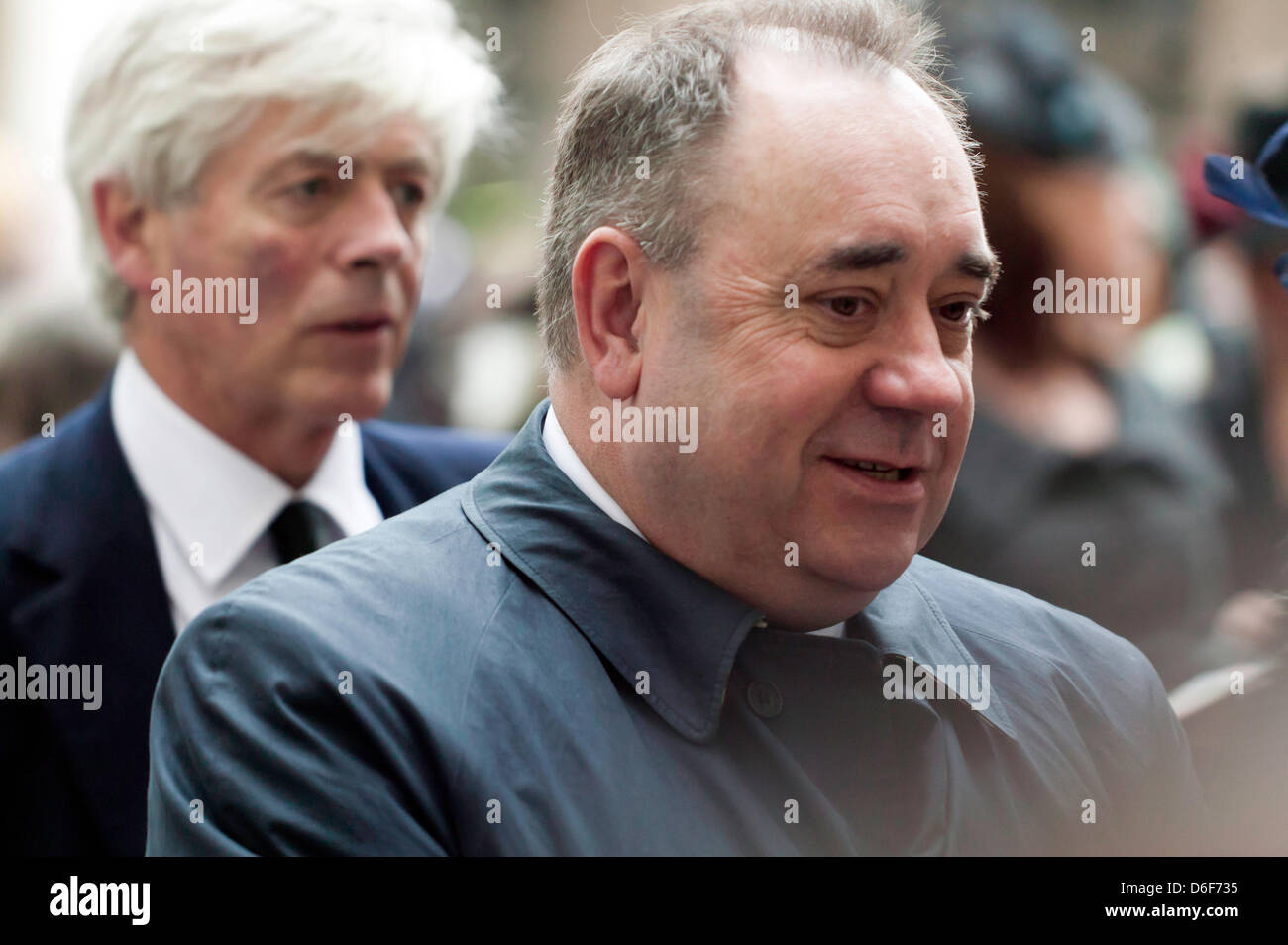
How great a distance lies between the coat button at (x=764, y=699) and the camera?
6.40ft

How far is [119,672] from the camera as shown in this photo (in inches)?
96.3

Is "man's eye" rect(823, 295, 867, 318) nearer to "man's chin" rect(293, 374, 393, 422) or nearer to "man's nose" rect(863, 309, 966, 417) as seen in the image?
"man's nose" rect(863, 309, 966, 417)

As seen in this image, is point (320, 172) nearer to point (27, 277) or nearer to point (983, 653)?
point (983, 653)

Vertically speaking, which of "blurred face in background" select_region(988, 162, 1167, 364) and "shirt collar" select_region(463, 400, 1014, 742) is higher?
"blurred face in background" select_region(988, 162, 1167, 364)

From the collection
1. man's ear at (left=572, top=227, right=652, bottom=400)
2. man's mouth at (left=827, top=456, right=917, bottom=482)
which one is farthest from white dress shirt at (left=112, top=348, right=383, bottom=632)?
man's mouth at (left=827, top=456, right=917, bottom=482)

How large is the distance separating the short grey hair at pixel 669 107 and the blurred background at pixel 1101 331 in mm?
199

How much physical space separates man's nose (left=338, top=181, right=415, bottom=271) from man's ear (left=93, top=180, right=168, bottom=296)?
0.37m

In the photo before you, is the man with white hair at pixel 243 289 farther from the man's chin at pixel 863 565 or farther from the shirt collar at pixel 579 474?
the man's chin at pixel 863 565

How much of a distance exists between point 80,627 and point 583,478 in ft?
2.95

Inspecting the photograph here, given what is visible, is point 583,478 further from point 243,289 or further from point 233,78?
point 233,78

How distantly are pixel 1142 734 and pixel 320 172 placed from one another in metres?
1.55

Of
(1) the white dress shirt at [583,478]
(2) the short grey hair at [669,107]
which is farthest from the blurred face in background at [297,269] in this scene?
(1) the white dress shirt at [583,478]

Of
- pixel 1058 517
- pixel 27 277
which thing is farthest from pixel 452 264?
pixel 1058 517

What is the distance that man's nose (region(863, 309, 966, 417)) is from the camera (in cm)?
193
